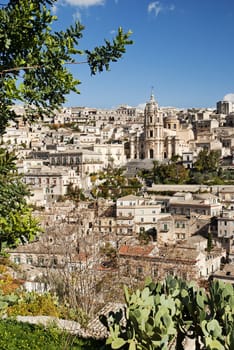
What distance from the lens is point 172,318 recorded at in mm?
6980

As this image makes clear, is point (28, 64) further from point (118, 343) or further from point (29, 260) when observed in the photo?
point (29, 260)

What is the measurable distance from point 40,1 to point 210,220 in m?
27.5

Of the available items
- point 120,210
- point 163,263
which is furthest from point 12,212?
point 120,210

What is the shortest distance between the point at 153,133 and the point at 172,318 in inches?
2041

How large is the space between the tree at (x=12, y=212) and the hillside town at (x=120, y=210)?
0.85 ft

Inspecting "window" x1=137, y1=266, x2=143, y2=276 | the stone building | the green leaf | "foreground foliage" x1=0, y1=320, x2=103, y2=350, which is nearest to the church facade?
the stone building

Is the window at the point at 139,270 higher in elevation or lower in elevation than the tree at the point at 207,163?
lower

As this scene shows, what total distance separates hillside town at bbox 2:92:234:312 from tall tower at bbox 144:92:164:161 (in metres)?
0.13

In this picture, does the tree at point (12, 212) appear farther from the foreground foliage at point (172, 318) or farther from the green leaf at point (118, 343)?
the green leaf at point (118, 343)

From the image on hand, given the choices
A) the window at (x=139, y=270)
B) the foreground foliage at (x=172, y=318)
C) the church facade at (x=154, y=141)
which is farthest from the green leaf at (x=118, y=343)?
the church facade at (x=154, y=141)

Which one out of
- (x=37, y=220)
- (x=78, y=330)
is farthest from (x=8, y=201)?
(x=78, y=330)

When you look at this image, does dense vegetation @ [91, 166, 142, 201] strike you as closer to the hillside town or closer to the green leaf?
the hillside town

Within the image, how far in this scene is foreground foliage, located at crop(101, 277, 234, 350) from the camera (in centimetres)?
625

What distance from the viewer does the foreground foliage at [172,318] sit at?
625 cm
